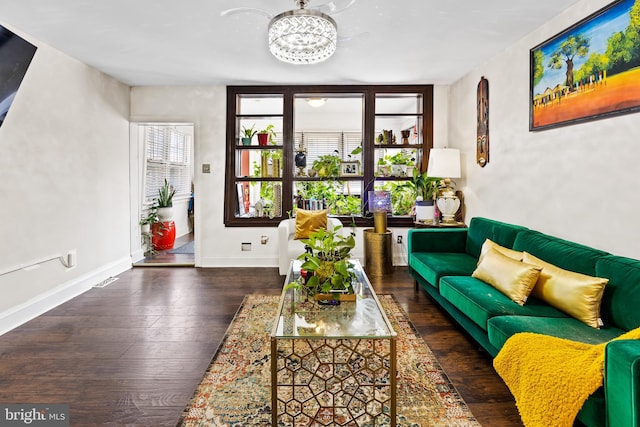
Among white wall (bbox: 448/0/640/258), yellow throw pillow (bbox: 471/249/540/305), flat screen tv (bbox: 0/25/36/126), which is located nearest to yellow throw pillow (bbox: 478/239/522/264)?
yellow throw pillow (bbox: 471/249/540/305)

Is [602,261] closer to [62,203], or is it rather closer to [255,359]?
[255,359]

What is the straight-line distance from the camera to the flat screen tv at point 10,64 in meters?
2.94

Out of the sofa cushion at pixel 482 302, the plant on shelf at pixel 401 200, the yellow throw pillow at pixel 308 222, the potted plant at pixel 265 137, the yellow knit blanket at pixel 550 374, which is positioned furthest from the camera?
the plant on shelf at pixel 401 200

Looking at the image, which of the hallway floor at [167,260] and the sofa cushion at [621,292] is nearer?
the sofa cushion at [621,292]

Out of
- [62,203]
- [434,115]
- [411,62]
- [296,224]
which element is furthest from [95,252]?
[434,115]

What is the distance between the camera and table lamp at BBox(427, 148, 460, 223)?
4387 mm

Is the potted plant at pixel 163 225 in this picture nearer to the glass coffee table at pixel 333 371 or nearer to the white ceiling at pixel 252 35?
the white ceiling at pixel 252 35

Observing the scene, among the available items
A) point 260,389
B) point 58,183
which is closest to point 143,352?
point 260,389

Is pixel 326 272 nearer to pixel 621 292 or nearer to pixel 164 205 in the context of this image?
pixel 621 292

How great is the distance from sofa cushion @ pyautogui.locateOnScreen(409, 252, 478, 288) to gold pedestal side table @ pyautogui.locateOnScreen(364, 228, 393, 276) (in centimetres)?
81

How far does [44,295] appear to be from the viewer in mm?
3395

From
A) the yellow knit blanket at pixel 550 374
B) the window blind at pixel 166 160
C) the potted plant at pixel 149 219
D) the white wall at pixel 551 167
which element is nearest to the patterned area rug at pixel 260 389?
the yellow knit blanket at pixel 550 374

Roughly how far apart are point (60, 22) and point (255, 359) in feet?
10.0

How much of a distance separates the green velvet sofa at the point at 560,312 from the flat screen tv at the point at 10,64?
378cm
